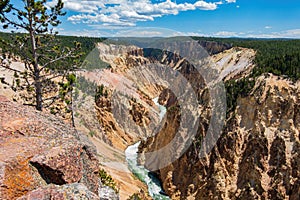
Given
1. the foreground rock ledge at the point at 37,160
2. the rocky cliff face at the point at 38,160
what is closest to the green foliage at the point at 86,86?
the rocky cliff face at the point at 38,160

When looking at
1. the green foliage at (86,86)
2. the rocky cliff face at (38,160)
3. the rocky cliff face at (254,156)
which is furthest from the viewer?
the green foliage at (86,86)

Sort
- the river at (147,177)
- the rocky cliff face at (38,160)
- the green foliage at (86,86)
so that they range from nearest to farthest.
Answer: the rocky cliff face at (38,160) < the river at (147,177) < the green foliage at (86,86)

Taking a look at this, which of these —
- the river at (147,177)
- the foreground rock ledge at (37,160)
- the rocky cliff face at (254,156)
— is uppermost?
the foreground rock ledge at (37,160)

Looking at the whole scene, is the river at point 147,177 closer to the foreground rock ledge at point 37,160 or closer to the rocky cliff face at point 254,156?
the rocky cliff face at point 254,156

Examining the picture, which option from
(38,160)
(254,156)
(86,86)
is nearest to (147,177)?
(254,156)

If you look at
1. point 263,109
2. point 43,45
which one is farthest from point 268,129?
point 43,45

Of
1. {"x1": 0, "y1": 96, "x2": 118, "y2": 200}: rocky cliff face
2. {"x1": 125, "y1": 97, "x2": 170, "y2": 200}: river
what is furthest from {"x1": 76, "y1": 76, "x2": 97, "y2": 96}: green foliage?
{"x1": 0, "y1": 96, "x2": 118, "y2": 200}: rocky cliff face

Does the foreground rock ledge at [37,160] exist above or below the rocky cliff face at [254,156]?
above

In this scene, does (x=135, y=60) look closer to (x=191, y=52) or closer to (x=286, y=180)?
(x=191, y=52)
